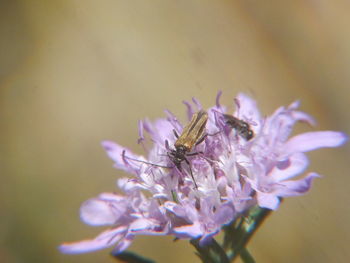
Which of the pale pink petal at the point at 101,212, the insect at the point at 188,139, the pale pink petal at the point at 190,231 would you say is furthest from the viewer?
the pale pink petal at the point at 101,212

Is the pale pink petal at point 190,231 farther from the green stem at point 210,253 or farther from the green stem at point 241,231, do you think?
the green stem at point 241,231

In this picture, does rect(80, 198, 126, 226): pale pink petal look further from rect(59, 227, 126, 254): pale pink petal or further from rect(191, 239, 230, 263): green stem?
rect(191, 239, 230, 263): green stem

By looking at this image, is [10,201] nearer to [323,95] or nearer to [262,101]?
[262,101]

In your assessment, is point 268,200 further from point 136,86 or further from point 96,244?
point 136,86

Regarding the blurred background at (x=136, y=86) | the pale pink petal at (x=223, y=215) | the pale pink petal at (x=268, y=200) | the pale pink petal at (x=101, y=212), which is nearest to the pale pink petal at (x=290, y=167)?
the pale pink petal at (x=268, y=200)

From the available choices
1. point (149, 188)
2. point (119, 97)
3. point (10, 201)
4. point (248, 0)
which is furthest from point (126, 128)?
point (149, 188)

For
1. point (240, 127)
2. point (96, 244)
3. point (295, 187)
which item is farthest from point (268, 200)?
point (96, 244)

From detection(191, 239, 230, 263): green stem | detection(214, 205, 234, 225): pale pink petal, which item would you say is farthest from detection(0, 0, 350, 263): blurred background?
detection(214, 205, 234, 225): pale pink petal
